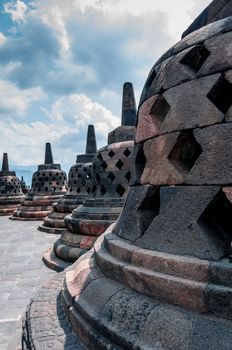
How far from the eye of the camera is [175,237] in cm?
167

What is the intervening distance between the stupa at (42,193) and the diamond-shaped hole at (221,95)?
40.8 feet

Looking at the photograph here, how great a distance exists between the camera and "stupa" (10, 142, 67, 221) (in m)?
13.4

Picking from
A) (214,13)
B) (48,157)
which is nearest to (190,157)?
(214,13)

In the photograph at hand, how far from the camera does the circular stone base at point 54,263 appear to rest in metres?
5.09

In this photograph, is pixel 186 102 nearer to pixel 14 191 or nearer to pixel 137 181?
pixel 137 181

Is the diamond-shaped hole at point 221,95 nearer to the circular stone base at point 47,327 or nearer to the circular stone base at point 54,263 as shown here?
the circular stone base at point 47,327

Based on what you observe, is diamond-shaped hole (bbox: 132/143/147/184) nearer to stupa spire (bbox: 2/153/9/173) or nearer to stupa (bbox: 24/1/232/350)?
stupa (bbox: 24/1/232/350)

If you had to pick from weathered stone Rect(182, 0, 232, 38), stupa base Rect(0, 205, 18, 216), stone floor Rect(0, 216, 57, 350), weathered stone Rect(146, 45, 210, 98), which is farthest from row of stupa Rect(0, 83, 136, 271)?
stupa base Rect(0, 205, 18, 216)

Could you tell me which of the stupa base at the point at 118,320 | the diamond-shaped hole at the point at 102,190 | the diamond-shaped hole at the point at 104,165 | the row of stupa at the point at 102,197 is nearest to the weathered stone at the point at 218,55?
the stupa base at the point at 118,320

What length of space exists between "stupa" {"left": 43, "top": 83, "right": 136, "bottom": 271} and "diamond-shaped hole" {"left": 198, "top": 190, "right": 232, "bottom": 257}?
3.58 metres

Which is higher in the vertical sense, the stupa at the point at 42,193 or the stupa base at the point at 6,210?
the stupa at the point at 42,193

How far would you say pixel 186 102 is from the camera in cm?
181

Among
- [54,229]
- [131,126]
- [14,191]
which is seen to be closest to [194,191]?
[131,126]

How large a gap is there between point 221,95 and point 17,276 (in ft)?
14.7
